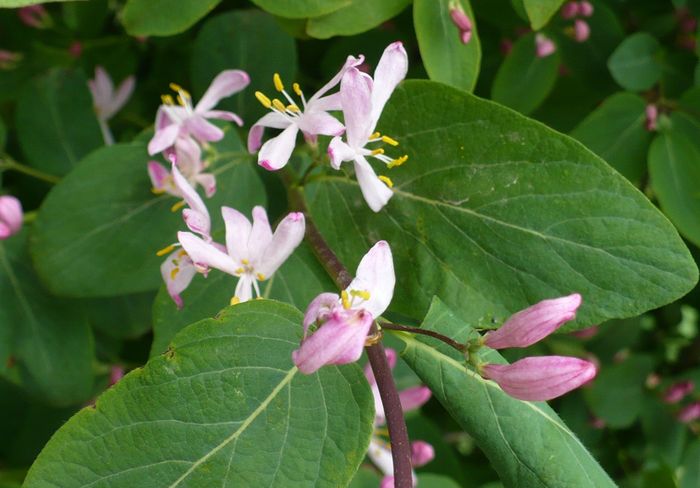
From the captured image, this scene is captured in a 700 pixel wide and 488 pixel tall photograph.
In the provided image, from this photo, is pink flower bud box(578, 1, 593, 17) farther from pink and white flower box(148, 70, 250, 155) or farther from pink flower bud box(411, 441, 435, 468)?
pink flower bud box(411, 441, 435, 468)

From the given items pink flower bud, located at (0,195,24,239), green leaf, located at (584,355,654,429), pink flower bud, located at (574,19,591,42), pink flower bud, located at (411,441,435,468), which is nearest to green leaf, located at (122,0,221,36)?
pink flower bud, located at (0,195,24,239)

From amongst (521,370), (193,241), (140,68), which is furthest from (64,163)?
(521,370)

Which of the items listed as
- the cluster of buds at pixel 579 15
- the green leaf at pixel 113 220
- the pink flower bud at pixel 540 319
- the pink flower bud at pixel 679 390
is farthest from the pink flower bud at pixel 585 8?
the pink flower bud at pixel 679 390

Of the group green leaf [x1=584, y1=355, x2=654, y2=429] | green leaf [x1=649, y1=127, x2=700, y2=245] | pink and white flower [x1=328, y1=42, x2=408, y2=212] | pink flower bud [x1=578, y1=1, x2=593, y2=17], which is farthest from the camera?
green leaf [x1=584, y1=355, x2=654, y2=429]

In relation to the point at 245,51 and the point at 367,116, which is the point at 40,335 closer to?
the point at 245,51

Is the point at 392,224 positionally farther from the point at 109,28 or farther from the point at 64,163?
the point at 109,28

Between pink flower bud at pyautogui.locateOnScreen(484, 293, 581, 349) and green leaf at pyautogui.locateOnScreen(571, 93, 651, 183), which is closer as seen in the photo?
pink flower bud at pyautogui.locateOnScreen(484, 293, 581, 349)

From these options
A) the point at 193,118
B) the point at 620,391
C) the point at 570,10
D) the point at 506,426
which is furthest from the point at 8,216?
the point at 620,391
